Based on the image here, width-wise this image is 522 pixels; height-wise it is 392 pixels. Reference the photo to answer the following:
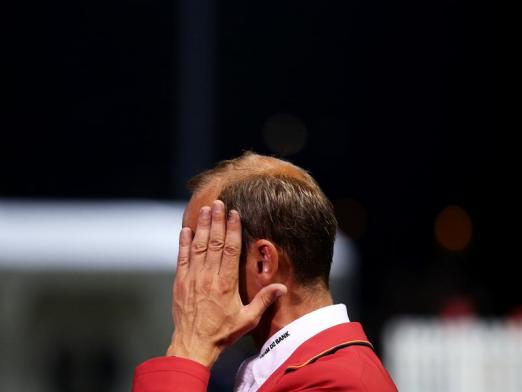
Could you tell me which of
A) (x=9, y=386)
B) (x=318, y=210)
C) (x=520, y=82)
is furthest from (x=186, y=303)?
(x=520, y=82)

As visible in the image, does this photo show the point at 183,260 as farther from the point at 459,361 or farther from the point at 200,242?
the point at 459,361

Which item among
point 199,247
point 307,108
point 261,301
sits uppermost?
point 199,247

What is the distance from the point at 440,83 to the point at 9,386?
12915mm

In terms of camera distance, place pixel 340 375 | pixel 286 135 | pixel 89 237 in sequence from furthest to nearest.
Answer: pixel 286 135
pixel 89 237
pixel 340 375

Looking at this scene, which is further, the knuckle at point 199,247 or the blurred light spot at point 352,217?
the blurred light spot at point 352,217

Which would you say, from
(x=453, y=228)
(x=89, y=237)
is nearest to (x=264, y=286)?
(x=89, y=237)

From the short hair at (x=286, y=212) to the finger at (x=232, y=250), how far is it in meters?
0.03

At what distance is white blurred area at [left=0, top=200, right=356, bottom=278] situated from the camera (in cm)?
936

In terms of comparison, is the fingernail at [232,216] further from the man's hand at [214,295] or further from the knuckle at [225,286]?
the knuckle at [225,286]

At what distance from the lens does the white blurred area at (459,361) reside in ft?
30.2

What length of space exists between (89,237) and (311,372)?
25.1 ft

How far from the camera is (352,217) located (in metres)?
21.3

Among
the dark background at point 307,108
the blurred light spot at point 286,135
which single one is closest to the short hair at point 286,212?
the dark background at point 307,108

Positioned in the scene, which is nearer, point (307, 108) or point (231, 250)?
point (231, 250)
